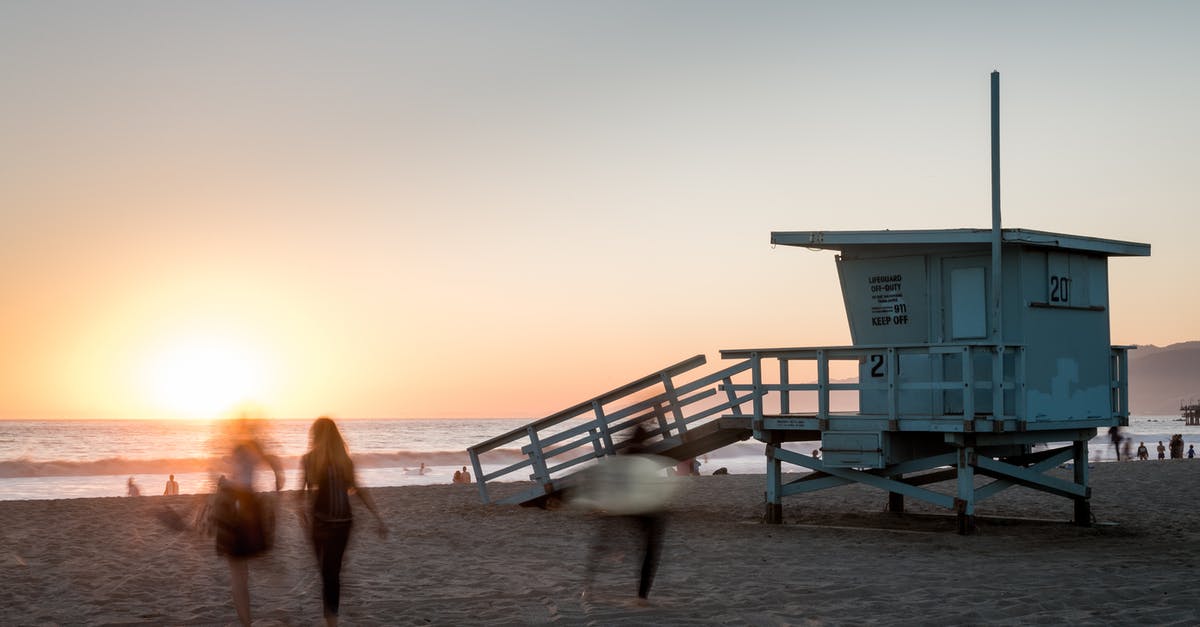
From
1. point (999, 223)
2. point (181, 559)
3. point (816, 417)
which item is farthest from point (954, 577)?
point (181, 559)

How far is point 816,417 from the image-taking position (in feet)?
50.6

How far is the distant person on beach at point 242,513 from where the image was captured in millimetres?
7914

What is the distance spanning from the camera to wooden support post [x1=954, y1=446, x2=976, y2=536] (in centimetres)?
1469

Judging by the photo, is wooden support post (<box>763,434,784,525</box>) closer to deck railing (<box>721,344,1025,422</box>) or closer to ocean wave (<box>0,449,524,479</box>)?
deck railing (<box>721,344,1025,422</box>)

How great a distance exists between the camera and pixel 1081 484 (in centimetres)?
1638

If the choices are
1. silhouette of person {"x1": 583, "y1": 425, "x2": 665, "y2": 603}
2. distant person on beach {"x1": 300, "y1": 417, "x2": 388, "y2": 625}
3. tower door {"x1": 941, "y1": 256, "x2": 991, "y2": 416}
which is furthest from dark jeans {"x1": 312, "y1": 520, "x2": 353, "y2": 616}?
tower door {"x1": 941, "y1": 256, "x2": 991, "y2": 416}

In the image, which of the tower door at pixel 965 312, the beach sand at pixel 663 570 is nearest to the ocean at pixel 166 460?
the beach sand at pixel 663 570

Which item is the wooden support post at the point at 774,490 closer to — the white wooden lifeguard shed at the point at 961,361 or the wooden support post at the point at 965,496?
the white wooden lifeguard shed at the point at 961,361

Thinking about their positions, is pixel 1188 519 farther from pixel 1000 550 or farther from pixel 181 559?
pixel 181 559

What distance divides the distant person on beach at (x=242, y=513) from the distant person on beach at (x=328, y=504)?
383 mm

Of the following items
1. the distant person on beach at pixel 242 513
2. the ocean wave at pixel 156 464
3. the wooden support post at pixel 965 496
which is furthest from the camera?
the ocean wave at pixel 156 464

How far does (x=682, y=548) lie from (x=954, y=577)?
3624mm

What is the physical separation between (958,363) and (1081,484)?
298cm

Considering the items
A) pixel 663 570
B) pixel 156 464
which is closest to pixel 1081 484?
pixel 663 570
